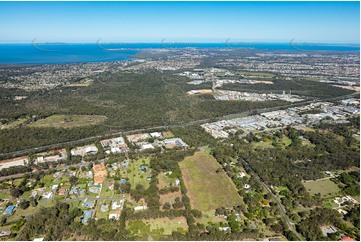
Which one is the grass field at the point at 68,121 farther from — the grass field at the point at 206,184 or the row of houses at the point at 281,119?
the grass field at the point at 206,184

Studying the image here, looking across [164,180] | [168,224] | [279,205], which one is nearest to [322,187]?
[279,205]

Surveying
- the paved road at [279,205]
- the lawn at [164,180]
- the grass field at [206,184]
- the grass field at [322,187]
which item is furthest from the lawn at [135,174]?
the grass field at [322,187]

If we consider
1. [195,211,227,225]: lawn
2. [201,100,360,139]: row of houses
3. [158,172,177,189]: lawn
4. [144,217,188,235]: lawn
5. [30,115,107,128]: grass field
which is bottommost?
[195,211,227,225]: lawn

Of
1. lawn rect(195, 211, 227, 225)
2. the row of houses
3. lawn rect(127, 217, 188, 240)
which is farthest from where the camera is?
the row of houses

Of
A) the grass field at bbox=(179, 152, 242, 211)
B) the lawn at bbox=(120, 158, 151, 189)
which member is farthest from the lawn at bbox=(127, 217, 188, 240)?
the lawn at bbox=(120, 158, 151, 189)

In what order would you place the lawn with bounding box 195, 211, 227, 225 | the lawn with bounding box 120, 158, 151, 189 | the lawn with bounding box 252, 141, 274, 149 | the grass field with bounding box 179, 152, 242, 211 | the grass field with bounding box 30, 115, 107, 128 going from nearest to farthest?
the lawn with bounding box 195, 211, 227, 225 < the grass field with bounding box 179, 152, 242, 211 < the lawn with bounding box 120, 158, 151, 189 < the lawn with bounding box 252, 141, 274, 149 < the grass field with bounding box 30, 115, 107, 128

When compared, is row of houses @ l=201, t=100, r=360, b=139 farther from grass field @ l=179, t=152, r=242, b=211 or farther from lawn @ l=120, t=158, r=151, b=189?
lawn @ l=120, t=158, r=151, b=189

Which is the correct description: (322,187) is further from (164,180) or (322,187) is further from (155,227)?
(155,227)
